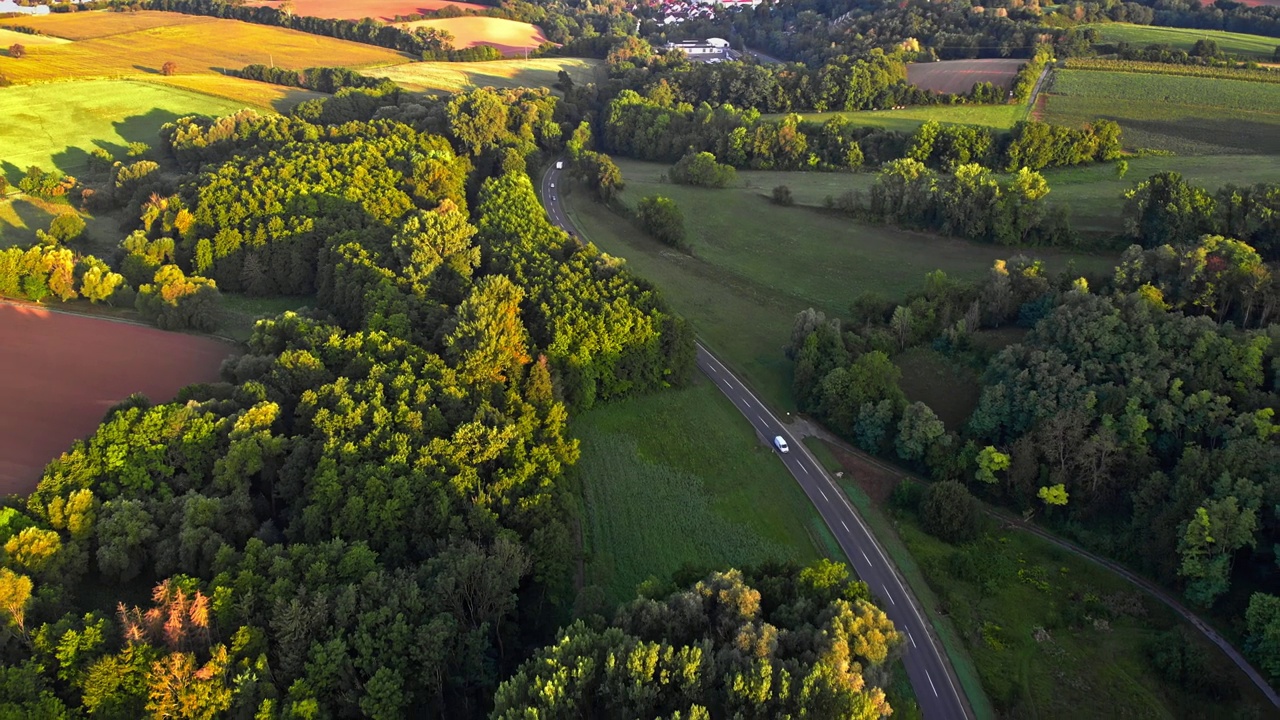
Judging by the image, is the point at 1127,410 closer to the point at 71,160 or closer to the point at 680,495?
the point at 680,495

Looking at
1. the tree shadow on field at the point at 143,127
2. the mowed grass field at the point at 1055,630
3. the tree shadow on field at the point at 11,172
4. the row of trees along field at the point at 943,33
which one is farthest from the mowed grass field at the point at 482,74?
the mowed grass field at the point at 1055,630

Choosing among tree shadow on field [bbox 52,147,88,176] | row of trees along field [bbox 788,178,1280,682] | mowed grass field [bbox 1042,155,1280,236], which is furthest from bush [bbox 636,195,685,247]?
tree shadow on field [bbox 52,147,88,176]

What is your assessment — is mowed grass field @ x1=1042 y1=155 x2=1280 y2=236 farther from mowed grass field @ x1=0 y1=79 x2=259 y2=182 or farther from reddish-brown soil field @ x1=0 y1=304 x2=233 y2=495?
mowed grass field @ x1=0 y1=79 x2=259 y2=182

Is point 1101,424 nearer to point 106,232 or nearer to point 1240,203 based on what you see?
point 1240,203

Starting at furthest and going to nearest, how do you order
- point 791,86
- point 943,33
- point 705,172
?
1. point 943,33
2. point 791,86
3. point 705,172

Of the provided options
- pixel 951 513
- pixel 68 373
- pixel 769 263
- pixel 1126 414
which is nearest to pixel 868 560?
pixel 951 513

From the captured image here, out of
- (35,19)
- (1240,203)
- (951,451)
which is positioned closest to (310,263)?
(951,451)
